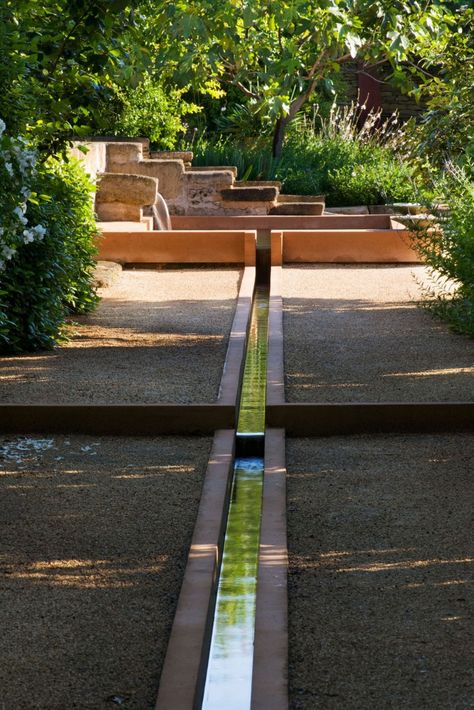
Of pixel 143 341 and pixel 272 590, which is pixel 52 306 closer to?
pixel 143 341

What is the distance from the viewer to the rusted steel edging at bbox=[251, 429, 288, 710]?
323 cm

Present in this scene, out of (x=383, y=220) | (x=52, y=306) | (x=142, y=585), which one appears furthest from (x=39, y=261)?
(x=383, y=220)

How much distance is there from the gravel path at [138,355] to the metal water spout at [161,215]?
4212mm

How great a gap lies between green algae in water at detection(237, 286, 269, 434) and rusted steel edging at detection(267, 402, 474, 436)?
366 millimetres

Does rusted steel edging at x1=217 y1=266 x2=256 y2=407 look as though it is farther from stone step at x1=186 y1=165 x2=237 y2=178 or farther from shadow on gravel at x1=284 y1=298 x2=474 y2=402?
stone step at x1=186 y1=165 x2=237 y2=178

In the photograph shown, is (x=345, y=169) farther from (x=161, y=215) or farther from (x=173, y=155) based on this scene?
(x=161, y=215)

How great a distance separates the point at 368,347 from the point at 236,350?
3.37 ft

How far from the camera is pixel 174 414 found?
623 cm

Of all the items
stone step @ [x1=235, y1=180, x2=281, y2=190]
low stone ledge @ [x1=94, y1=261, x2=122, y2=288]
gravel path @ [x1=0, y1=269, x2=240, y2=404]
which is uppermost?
stone step @ [x1=235, y1=180, x2=281, y2=190]

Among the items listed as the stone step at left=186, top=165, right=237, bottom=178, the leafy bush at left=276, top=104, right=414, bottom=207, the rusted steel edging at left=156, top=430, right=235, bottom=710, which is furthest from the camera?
the leafy bush at left=276, top=104, right=414, bottom=207

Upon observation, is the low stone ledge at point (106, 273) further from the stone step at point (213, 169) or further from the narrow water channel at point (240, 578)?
the stone step at point (213, 169)

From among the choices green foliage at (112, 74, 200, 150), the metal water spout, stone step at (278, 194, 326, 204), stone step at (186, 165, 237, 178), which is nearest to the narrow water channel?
the metal water spout

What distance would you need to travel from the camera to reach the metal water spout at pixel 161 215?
52.7 feet

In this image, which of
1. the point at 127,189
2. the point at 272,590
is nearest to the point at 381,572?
the point at 272,590
